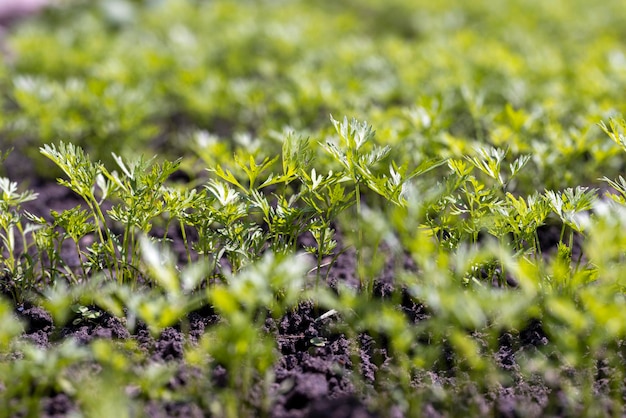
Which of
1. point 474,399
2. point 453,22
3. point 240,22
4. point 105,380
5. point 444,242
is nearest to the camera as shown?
point 105,380

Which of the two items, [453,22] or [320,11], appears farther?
[320,11]

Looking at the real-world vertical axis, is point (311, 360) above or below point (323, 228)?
below

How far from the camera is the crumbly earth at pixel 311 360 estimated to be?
1699 millimetres

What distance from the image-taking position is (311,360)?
6.25 ft

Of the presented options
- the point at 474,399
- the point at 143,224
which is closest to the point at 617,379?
the point at 474,399

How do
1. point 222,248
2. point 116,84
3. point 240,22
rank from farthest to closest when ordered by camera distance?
point 240,22, point 116,84, point 222,248

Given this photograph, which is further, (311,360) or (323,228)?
(323,228)

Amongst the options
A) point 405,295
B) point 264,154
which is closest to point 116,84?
point 264,154

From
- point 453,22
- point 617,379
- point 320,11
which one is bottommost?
point 617,379

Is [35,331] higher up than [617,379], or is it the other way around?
[35,331]

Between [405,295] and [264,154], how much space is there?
0.84 metres

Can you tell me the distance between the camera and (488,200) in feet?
6.90

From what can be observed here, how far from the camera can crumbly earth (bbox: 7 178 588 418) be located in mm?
1699

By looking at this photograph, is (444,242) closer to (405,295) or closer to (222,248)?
(405,295)
